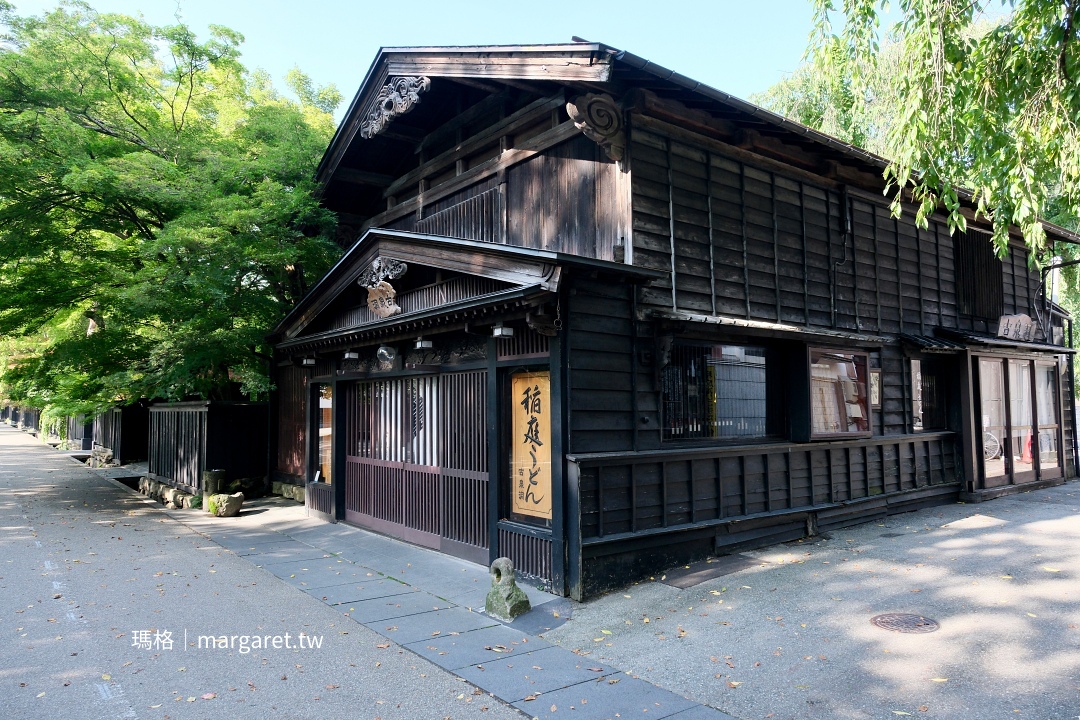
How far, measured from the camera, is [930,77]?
661 cm

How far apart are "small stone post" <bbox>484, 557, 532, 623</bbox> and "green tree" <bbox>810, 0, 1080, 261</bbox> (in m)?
5.59

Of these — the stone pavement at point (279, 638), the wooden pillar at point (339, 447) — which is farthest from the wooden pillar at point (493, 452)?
the wooden pillar at point (339, 447)

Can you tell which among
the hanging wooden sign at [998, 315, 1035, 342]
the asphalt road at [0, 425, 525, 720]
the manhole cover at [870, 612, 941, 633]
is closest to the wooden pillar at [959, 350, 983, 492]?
the hanging wooden sign at [998, 315, 1035, 342]

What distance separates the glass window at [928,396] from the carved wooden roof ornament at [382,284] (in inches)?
375

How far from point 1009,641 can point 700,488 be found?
354cm

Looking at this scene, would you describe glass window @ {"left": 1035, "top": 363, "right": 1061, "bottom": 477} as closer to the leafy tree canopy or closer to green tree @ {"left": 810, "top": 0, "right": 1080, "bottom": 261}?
green tree @ {"left": 810, "top": 0, "right": 1080, "bottom": 261}

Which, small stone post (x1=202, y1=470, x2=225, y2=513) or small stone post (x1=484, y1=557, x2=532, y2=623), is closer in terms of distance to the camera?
small stone post (x1=484, y1=557, x2=532, y2=623)

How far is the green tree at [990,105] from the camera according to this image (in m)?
6.30

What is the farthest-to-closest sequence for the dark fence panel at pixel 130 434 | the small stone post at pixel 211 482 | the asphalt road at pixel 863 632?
the dark fence panel at pixel 130 434, the small stone post at pixel 211 482, the asphalt road at pixel 863 632

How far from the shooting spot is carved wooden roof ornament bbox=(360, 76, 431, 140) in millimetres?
10586

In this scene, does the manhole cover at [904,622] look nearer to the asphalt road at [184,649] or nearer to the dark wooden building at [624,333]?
the dark wooden building at [624,333]

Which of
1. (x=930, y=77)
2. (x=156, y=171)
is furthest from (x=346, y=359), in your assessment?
(x=930, y=77)

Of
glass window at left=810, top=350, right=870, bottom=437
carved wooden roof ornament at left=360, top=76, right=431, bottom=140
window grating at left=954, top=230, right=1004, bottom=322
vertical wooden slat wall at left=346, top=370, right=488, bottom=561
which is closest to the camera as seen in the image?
vertical wooden slat wall at left=346, top=370, right=488, bottom=561

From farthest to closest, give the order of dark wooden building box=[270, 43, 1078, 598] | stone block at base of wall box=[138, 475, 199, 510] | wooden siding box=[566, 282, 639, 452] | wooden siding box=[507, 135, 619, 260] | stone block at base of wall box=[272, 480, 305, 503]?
stone block at base of wall box=[138, 475, 199, 510]
stone block at base of wall box=[272, 480, 305, 503]
wooden siding box=[507, 135, 619, 260]
dark wooden building box=[270, 43, 1078, 598]
wooden siding box=[566, 282, 639, 452]
